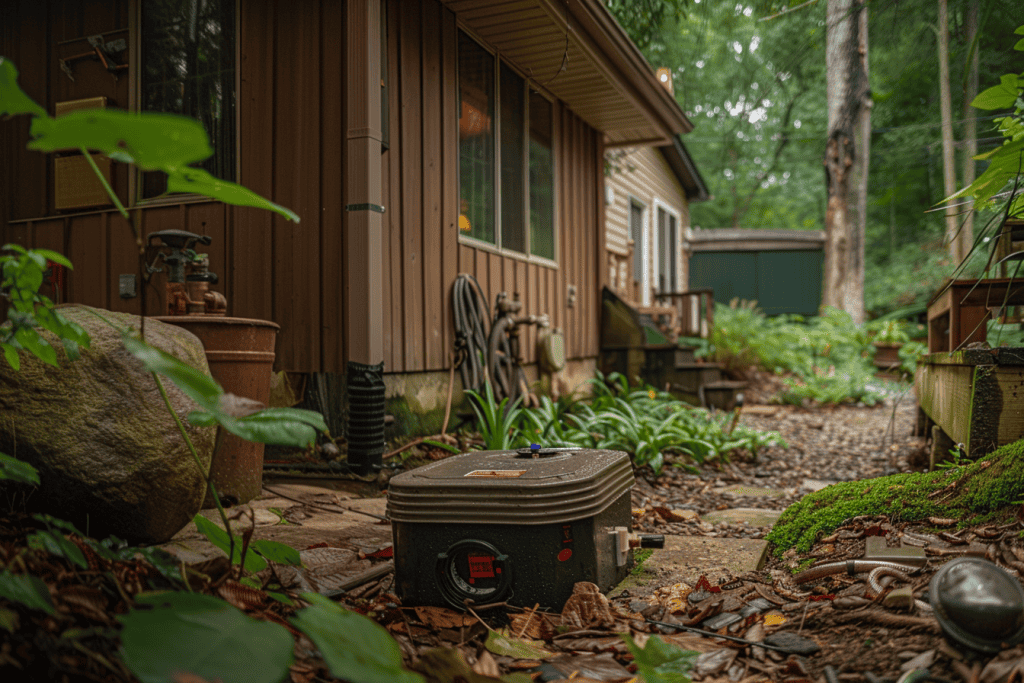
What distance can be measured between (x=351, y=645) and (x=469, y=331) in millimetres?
4076

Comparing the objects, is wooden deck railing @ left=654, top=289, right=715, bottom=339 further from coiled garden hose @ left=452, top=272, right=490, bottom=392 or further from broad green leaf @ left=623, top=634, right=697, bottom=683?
broad green leaf @ left=623, top=634, right=697, bottom=683

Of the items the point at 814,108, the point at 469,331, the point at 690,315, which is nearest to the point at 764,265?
the point at 690,315

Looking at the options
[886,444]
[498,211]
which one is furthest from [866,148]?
[498,211]

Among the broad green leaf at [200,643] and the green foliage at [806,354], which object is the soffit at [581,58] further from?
the green foliage at [806,354]

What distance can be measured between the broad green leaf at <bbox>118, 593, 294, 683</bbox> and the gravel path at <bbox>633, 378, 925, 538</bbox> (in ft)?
8.47

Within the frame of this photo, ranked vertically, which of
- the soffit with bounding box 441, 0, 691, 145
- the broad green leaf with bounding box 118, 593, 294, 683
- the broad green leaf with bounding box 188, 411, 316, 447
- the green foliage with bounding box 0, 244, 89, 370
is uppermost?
the soffit with bounding box 441, 0, 691, 145

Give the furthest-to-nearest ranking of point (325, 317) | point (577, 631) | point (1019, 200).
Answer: point (325, 317)
point (1019, 200)
point (577, 631)

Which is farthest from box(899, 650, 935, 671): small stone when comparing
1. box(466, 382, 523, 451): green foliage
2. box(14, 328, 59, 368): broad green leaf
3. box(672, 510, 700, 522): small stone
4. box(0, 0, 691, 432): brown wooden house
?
box(0, 0, 691, 432): brown wooden house

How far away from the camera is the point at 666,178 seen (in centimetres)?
1327

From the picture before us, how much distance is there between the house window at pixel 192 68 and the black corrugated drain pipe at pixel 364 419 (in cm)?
171

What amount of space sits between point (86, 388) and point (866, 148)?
13789mm

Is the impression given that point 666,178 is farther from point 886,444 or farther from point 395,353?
point 395,353

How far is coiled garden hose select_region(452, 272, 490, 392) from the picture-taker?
5027 mm

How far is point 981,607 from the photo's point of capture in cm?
131
